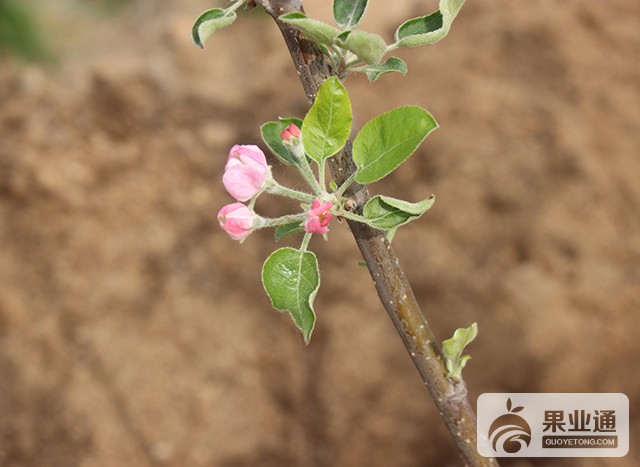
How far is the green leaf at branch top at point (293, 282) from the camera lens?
0.54 meters

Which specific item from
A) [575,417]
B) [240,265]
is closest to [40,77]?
[240,265]

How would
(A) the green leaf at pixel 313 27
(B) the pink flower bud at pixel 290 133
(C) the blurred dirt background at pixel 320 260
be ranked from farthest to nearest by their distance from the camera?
(C) the blurred dirt background at pixel 320 260, (B) the pink flower bud at pixel 290 133, (A) the green leaf at pixel 313 27

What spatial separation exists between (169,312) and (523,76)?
1229 mm

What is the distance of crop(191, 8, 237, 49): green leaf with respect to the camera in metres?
0.51

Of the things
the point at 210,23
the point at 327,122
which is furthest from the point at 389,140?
the point at 210,23

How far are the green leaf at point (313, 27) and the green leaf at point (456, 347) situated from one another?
26cm

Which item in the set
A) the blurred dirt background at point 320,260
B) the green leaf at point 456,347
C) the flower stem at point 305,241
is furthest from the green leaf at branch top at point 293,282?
the blurred dirt background at point 320,260

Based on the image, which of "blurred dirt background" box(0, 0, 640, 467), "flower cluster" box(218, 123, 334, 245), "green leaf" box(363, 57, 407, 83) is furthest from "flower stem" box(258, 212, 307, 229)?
"blurred dirt background" box(0, 0, 640, 467)

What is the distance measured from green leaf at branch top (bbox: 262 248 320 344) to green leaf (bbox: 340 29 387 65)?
15 cm

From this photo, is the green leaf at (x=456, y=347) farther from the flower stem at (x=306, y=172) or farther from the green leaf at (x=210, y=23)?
the green leaf at (x=210, y=23)

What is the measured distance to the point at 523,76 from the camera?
221 centimetres

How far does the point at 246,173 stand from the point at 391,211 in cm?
11

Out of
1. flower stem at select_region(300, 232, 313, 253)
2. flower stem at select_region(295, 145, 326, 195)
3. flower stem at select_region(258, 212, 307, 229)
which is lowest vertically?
flower stem at select_region(300, 232, 313, 253)

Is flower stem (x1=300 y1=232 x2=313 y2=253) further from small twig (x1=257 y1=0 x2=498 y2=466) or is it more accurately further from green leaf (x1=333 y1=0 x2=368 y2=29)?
green leaf (x1=333 y1=0 x2=368 y2=29)
